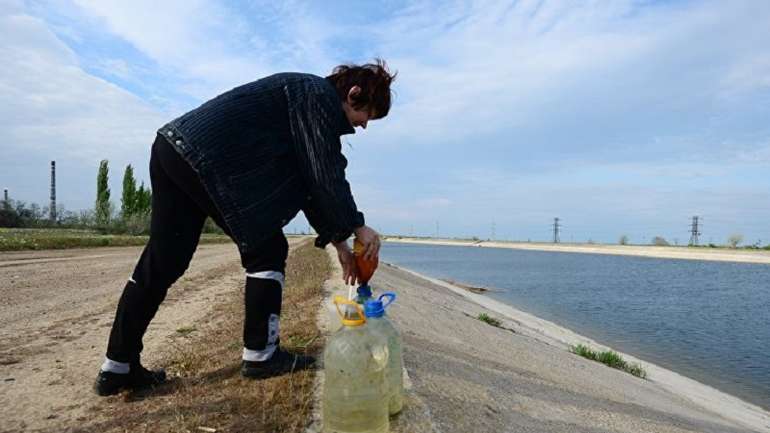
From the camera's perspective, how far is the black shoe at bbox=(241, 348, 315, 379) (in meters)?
2.91

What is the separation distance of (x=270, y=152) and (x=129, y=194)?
5428cm

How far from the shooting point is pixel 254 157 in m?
2.61

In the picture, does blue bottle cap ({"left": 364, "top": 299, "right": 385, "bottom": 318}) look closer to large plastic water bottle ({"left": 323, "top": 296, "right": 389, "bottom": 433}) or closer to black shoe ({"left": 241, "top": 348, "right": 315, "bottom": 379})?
large plastic water bottle ({"left": 323, "top": 296, "right": 389, "bottom": 433})

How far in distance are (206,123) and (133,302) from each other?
112 centimetres

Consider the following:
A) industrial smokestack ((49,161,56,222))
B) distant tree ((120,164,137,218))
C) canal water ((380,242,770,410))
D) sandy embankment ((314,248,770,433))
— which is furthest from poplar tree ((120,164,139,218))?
sandy embankment ((314,248,770,433))

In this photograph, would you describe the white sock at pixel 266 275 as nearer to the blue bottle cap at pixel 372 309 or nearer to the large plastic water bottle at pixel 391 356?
the large plastic water bottle at pixel 391 356

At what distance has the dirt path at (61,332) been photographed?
2.92 m

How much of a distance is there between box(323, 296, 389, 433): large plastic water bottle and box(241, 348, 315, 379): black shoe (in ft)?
2.55

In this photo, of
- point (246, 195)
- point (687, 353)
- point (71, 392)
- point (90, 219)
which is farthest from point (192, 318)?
point (90, 219)

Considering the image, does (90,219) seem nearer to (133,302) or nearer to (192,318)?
(192,318)

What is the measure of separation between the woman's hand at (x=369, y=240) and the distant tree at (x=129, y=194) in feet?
176

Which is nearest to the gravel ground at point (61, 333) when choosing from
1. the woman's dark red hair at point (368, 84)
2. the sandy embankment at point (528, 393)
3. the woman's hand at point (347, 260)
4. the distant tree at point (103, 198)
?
the woman's hand at point (347, 260)

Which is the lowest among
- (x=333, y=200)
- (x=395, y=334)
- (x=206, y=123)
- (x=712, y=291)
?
(x=712, y=291)

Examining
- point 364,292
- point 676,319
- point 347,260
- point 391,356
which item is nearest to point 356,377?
point 391,356
